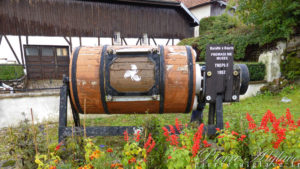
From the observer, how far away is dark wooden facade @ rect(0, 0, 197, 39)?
8977 millimetres

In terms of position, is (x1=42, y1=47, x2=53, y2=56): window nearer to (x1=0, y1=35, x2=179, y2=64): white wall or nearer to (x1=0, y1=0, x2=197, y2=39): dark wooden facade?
(x1=0, y1=35, x2=179, y2=64): white wall

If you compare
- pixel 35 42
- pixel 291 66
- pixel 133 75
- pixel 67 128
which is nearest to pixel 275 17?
pixel 291 66

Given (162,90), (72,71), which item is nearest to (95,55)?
(72,71)

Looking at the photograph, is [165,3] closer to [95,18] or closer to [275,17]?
[95,18]

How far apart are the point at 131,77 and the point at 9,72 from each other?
859cm

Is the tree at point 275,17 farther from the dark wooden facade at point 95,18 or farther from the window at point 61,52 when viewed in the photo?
the window at point 61,52

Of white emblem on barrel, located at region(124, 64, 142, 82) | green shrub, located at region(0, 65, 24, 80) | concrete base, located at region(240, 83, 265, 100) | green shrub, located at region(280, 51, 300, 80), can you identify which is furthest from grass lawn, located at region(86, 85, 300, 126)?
green shrub, located at region(0, 65, 24, 80)

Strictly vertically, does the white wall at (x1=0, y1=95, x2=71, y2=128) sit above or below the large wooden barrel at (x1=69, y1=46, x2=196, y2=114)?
below

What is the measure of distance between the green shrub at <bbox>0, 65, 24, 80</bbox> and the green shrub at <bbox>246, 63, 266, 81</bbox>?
1067cm

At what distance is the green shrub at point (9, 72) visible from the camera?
805cm

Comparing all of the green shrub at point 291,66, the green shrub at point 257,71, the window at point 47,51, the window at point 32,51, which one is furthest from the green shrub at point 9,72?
the green shrub at point 291,66

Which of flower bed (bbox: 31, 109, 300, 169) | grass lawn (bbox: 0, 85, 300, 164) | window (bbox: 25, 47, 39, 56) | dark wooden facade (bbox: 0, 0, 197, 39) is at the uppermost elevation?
dark wooden facade (bbox: 0, 0, 197, 39)

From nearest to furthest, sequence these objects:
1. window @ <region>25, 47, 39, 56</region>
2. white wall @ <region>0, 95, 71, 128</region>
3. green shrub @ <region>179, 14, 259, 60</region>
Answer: white wall @ <region>0, 95, 71, 128</region>, green shrub @ <region>179, 14, 259, 60</region>, window @ <region>25, 47, 39, 56</region>

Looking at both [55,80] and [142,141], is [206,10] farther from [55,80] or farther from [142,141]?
[142,141]
